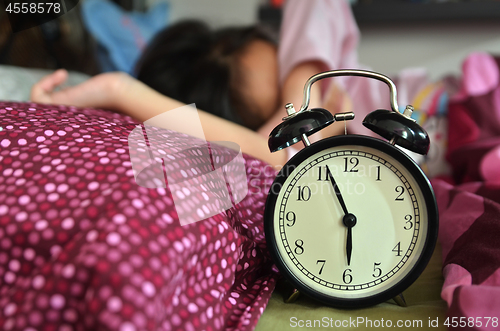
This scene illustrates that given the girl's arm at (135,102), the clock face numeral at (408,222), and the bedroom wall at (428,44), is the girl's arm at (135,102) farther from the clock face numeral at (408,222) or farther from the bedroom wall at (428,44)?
the bedroom wall at (428,44)

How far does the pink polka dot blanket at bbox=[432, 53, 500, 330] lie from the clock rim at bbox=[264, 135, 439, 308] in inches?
2.1

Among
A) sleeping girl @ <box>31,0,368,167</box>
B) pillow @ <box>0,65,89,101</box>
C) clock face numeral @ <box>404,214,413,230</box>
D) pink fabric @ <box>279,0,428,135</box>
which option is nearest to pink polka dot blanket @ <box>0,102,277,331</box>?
clock face numeral @ <box>404,214,413,230</box>

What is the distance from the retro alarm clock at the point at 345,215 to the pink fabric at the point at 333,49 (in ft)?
2.66

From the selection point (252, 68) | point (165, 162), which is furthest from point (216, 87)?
point (165, 162)

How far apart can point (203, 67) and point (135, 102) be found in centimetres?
56

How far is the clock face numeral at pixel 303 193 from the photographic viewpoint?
0.51m

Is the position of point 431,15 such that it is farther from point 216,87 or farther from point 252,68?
point 216,87

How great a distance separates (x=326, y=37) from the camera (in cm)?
139

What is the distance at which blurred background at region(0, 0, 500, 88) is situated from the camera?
147 cm

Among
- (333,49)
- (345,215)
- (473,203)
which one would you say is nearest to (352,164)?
(345,215)

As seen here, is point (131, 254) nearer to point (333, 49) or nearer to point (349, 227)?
point (349, 227)

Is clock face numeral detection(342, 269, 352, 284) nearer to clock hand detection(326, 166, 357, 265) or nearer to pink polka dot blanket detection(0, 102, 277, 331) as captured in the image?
clock hand detection(326, 166, 357, 265)

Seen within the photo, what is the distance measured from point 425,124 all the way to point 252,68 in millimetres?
734

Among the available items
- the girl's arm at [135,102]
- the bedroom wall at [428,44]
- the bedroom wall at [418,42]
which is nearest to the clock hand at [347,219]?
the girl's arm at [135,102]
